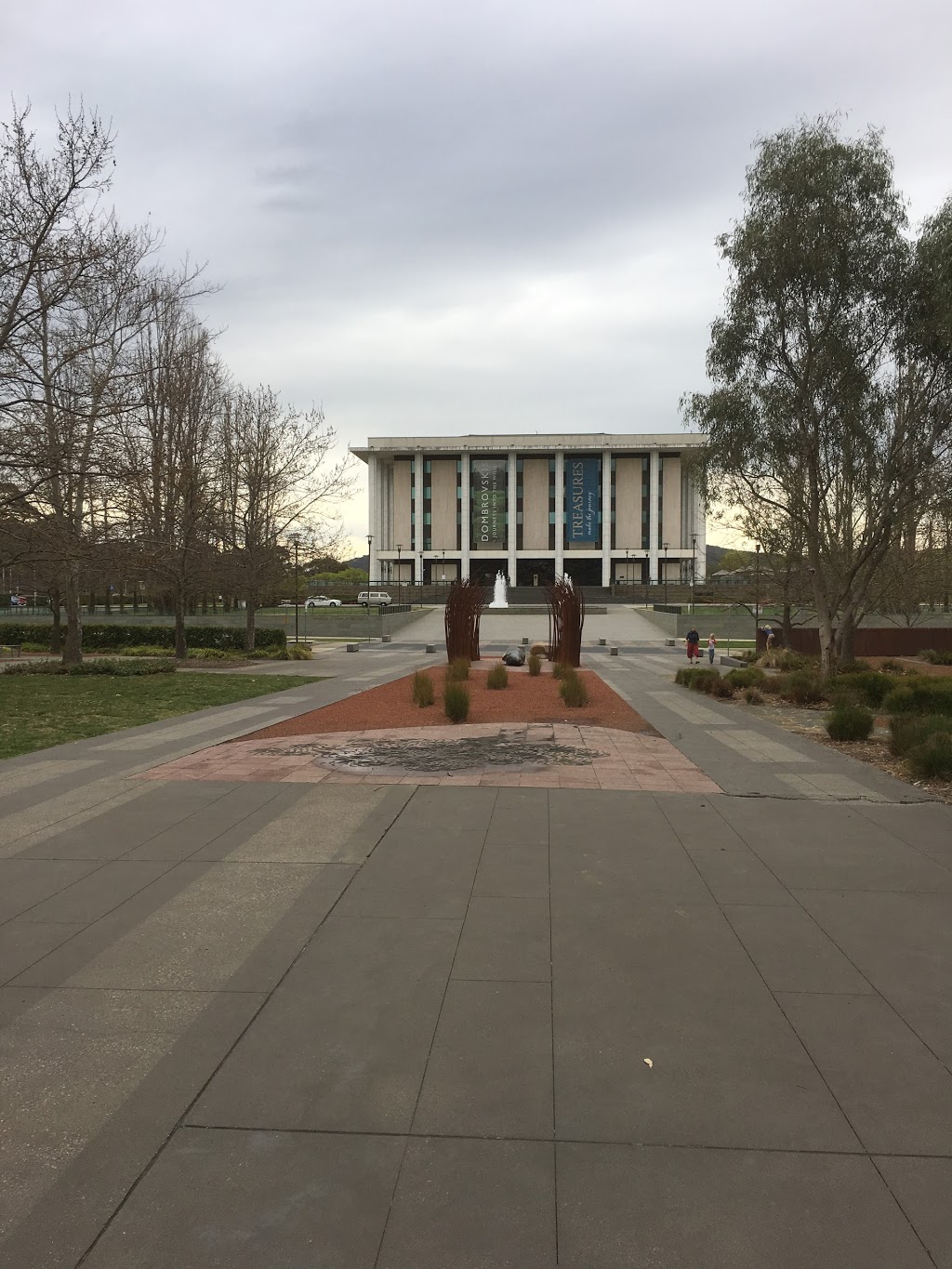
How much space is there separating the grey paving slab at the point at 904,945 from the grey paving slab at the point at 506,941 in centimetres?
157

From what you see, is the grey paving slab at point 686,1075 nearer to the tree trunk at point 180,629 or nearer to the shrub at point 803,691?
the shrub at point 803,691

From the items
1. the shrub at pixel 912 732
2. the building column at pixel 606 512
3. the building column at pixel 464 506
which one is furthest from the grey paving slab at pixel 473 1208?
the building column at pixel 464 506

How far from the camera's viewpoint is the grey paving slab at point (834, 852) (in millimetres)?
5379

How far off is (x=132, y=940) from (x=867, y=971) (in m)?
3.76

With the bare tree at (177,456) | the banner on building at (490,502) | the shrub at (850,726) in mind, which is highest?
the banner on building at (490,502)

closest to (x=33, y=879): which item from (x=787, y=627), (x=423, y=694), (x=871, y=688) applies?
(x=423, y=694)

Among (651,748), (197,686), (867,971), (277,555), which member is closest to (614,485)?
(277,555)

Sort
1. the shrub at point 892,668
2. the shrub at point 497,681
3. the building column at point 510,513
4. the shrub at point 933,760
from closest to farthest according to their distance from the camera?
the shrub at point 933,760 → the shrub at point 497,681 → the shrub at point 892,668 → the building column at point 510,513

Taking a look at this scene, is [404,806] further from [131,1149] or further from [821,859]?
[131,1149]

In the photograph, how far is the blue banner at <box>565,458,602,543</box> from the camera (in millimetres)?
91625

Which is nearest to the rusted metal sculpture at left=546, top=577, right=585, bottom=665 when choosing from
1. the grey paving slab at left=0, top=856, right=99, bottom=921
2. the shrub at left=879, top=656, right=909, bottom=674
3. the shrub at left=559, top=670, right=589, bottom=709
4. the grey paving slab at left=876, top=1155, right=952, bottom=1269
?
the shrub at left=559, top=670, right=589, bottom=709

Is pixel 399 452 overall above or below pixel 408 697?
above

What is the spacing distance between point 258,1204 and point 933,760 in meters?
8.19

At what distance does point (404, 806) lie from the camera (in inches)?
286
